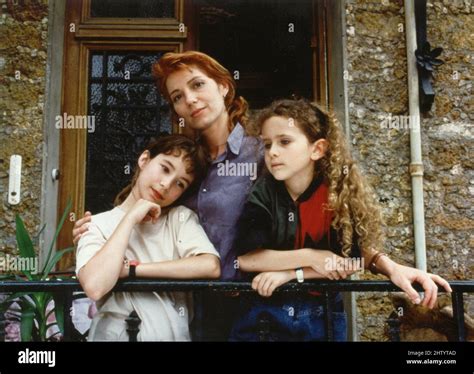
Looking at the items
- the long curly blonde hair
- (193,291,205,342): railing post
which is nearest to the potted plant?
(193,291,205,342): railing post

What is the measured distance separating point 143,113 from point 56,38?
63 cm

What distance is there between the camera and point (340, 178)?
337cm

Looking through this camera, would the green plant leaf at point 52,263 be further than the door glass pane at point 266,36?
No

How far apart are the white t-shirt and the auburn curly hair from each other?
53 cm

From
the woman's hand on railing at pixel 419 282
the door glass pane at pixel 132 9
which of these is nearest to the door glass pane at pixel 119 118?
the door glass pane at pixel 132 9

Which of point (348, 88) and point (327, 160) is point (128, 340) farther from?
point (348, 88)

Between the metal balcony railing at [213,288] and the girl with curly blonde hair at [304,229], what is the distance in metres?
0.06

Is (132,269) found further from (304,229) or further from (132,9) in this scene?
(132,9)

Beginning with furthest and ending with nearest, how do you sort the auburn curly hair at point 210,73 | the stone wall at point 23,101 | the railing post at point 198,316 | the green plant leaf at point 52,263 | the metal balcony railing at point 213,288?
1. the stone wall at point 23,101
2. the auburn curly hair at point 210,73
3. the green plant leaf at point 52,263
4. the railing post at point 198,316
5. the metal balcony railing at point 213,288

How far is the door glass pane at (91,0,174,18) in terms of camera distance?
12.8ft

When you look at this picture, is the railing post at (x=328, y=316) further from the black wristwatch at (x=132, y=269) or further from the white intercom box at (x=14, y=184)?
the white intercom box at (x=14, y=184)

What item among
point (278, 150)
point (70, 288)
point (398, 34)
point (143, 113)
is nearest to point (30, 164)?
point (143, 113)

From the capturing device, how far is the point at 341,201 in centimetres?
331

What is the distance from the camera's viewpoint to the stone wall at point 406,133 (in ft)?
11.8
